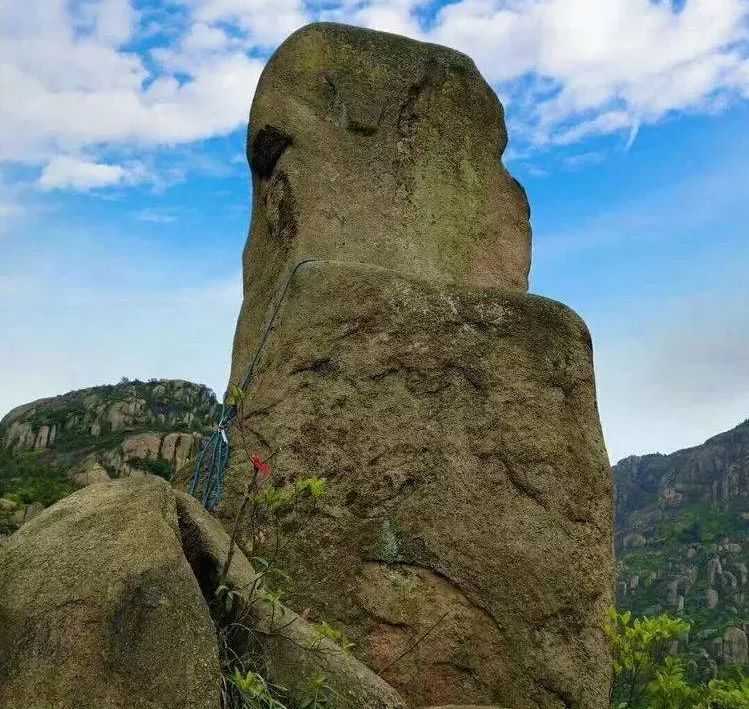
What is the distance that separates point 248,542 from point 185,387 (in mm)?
87563

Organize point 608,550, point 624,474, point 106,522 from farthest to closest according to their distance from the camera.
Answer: point 624,474, point 608,550, point 106,522

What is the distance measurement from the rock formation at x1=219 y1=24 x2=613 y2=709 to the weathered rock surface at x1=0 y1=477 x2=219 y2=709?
Answer: 1.46m

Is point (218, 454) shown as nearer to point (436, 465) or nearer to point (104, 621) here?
point (436, 465)

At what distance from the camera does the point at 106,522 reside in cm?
346

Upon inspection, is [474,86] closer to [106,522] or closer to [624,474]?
[106,522]

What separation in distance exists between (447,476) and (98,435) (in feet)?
253

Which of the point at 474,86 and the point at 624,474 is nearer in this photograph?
the point at 474,86

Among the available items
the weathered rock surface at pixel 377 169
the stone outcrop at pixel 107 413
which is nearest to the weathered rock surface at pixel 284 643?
the weathered rock surface at pixel 377 169

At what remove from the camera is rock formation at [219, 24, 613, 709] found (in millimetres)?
4684

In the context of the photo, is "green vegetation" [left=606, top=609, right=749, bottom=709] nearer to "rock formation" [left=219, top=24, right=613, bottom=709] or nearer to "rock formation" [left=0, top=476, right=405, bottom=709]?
"rock formation" [left=219, top=24, right=613, bottom=709]

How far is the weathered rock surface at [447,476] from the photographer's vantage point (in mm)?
4684

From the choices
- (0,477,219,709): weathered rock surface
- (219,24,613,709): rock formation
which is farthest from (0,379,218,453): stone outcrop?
(0,477,219,709): weathered rock surface

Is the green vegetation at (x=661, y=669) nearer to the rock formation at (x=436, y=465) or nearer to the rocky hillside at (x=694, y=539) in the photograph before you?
the rock formation at (x=436, y=465)

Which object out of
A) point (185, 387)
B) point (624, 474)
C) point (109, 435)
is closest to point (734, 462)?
point (624, 474)
